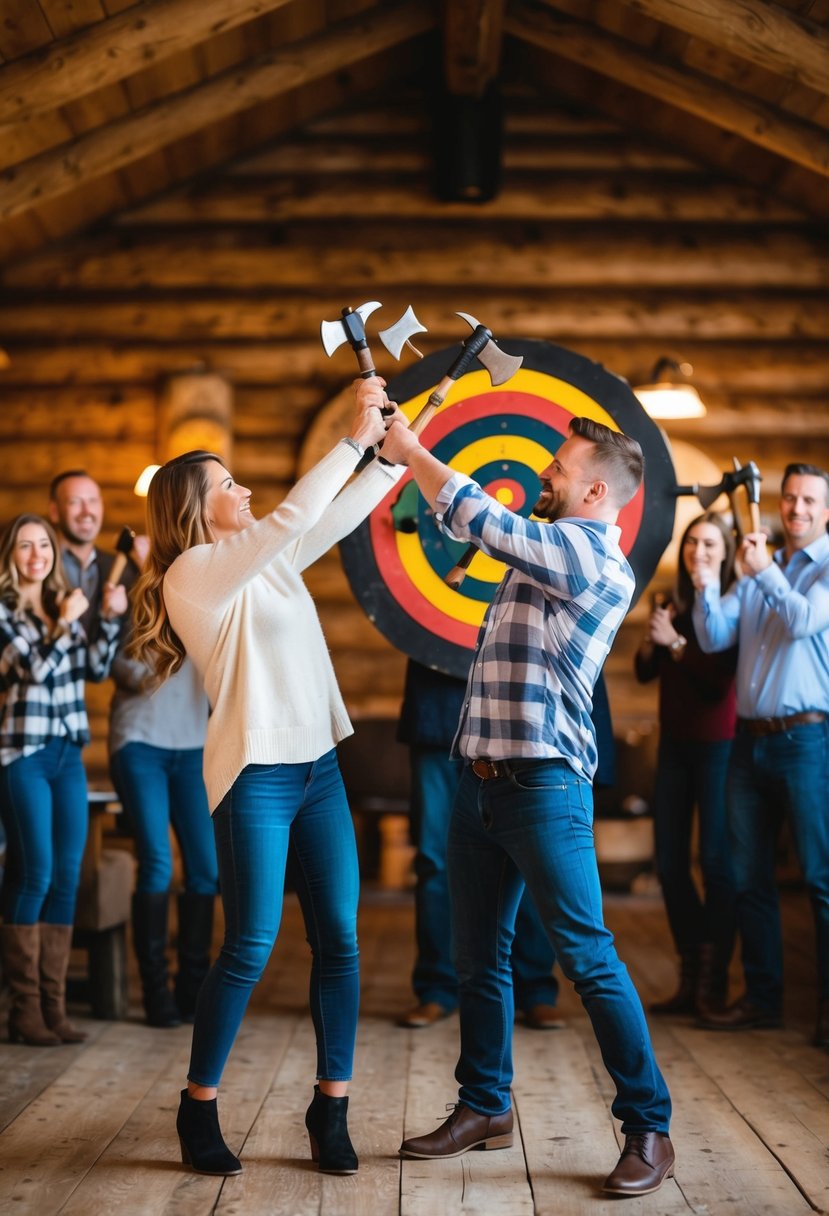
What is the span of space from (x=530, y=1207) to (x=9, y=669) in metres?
2.03

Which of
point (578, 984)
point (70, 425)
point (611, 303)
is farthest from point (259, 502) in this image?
point (578, 984)

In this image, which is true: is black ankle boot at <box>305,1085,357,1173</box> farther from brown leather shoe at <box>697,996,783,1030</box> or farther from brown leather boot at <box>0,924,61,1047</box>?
brown leather shoe at <box>697,996,783,1030</box>

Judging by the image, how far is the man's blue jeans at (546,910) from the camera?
→ 2.39 meters

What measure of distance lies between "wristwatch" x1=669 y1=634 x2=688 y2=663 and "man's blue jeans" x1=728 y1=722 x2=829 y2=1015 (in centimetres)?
28

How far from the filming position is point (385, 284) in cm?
632

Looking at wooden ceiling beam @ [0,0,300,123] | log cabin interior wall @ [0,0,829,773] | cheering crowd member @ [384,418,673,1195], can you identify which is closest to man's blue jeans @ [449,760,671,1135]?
cheering crowd member @ [384,418,673,1195]

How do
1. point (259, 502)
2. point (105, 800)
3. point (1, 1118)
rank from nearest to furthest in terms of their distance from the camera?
point (1, 1118)
point (105, 800)
point (259, 502)

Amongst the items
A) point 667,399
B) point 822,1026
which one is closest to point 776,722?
point 822,1026

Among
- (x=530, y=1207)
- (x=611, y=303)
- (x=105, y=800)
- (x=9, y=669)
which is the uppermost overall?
(x=611, y=303)

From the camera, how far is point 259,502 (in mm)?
6312

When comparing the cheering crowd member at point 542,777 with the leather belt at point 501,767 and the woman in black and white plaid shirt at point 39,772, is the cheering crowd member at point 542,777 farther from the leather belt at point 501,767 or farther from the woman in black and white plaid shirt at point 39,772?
the woman in black and white plaid shirt at point 39,772

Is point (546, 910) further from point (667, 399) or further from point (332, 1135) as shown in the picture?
point (667, 399)

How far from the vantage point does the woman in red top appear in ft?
12.7

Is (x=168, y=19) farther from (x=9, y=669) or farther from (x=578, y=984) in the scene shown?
(x=578, y=984)
